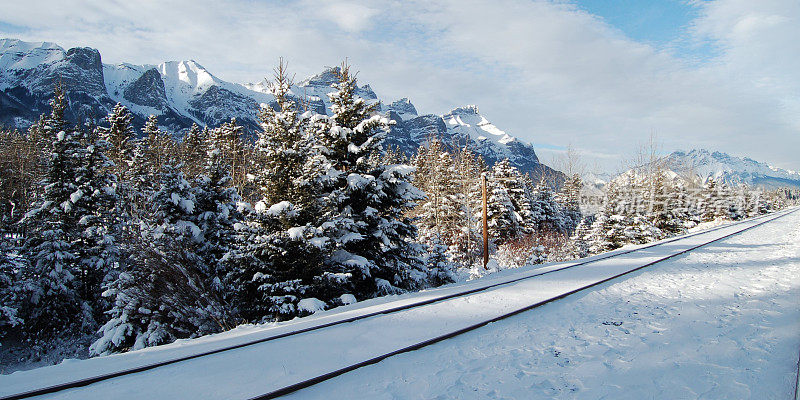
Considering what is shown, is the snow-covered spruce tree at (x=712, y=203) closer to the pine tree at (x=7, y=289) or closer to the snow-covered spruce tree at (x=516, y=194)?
the snow-covered spruce tree at (x=516, y=194)

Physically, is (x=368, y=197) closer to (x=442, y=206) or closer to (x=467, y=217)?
(x=467, y=217)

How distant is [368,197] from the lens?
12164 millimetres

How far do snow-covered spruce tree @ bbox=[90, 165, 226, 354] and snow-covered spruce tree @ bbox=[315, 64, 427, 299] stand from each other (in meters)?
3.76

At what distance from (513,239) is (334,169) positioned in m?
23.7

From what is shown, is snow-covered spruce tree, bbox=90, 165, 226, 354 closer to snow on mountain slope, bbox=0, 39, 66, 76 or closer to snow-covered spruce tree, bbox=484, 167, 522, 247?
snow-covered spruce tree, bbox=484, 167, 522, 247

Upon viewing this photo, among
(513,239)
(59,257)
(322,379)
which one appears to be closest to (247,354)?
(322,379)

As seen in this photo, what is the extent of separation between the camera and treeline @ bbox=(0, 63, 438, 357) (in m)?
9.48

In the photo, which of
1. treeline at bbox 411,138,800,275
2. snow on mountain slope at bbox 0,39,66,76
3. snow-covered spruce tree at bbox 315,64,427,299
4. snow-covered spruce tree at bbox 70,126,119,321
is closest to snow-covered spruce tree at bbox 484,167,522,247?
treeline at bbox 411,138,800,275

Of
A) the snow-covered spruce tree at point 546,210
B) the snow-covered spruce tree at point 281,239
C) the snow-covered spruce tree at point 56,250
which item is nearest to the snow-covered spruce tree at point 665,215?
the snow-covered spruce tree at point 546,210

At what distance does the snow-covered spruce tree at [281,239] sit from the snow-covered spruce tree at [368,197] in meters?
1.07

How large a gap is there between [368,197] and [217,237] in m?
5.38

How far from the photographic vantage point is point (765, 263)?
10.8 metres

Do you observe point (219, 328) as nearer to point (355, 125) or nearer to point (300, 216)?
point (300, 216)

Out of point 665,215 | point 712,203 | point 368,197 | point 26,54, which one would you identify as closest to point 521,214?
point 665,215
